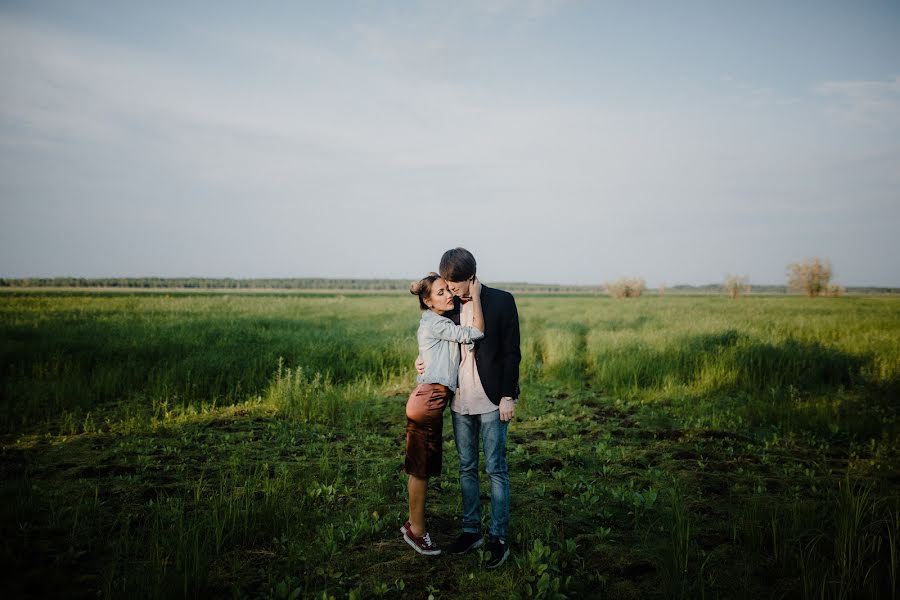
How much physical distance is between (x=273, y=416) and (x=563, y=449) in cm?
503

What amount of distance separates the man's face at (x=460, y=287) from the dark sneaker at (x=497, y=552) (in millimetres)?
2005

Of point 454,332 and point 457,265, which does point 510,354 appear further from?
point 457,265

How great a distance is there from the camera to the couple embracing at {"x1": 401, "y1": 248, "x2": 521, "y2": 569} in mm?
3680

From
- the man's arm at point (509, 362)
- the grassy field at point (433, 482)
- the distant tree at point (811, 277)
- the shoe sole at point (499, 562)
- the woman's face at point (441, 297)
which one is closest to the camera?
the grassy field at point (433, 482)

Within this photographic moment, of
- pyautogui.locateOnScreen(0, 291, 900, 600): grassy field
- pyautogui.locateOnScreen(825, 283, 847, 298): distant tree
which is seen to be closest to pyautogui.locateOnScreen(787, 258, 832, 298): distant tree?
pyautogui.locateOnScreen(825, 283, 847, 298): distant tree

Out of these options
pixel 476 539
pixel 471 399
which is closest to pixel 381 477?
pixel 476 539

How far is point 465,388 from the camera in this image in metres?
3.76

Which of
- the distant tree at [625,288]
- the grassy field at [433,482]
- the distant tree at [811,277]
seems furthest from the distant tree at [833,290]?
the grassy field at [433,482]

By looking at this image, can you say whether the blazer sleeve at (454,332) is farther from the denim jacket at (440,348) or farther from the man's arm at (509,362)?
the man's arm at (509,362)

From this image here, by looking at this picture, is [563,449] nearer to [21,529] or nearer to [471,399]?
[471,399]

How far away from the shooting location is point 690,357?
11812mm

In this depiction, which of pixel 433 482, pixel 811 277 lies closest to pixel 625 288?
pixel 811 277

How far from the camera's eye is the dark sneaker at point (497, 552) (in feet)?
11.7

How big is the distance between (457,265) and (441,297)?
1.03ft
